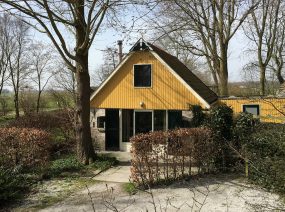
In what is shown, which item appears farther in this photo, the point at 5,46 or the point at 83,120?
the point at 5,46

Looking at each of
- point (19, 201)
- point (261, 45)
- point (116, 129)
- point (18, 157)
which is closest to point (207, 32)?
point (261, 45)

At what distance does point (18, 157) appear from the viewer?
41.0ft

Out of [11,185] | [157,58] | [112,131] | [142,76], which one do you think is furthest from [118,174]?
[157,58]

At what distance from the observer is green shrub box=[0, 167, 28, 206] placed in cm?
979

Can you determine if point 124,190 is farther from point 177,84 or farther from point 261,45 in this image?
point 261,45

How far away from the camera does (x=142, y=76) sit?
683 inches

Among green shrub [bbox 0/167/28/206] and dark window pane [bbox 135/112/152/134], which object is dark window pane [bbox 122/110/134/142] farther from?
green shrub [bbox 0/167/28/206]

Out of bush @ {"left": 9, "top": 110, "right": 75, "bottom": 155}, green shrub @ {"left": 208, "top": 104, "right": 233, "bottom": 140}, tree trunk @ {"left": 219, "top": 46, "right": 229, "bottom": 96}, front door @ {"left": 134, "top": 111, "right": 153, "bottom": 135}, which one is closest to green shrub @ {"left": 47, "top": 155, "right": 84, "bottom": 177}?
bush @ {"left": 9, "top": 110, "right": 75, "bottom": 155}

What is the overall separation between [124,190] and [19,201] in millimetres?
3359

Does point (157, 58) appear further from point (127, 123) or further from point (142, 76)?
point (127, 123)

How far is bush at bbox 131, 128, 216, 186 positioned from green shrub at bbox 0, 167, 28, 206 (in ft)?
12.5

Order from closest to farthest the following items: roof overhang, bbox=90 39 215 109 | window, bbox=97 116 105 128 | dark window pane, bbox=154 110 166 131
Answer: roof overhang, bbox=90 39 215 109, dark window pane, bbox=154 110 166 131, window, bbox=97 116 105 128

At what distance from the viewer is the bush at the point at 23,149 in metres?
12.3

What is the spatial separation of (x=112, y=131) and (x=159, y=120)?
2.85 meters
